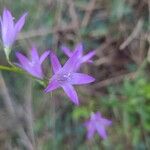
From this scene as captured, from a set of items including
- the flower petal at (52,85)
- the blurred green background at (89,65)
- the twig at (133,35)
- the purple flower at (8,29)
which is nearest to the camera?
the flower petal at (52,85)

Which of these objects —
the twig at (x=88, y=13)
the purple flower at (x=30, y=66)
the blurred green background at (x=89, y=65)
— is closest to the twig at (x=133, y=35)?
the blurred green background at (x=89, y=65)

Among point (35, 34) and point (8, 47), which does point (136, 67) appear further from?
point (8, 47)

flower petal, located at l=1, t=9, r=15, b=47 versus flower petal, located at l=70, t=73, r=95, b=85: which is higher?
flower petal, located at l=1, t=9, r=15, b=47

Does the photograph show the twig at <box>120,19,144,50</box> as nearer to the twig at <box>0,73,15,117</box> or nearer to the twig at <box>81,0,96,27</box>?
the twig at <box>81,0,96,27</box>

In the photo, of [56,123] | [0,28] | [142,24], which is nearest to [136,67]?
[142,24]

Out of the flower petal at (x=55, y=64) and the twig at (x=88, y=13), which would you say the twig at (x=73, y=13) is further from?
the flower petal at (x=55, y=64)

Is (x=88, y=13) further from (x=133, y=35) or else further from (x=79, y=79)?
(x=79, y=79)

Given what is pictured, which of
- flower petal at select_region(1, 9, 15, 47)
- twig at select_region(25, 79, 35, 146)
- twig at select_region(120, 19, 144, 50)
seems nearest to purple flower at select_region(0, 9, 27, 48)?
flower petal at select_region(1, 9, 15, 47)

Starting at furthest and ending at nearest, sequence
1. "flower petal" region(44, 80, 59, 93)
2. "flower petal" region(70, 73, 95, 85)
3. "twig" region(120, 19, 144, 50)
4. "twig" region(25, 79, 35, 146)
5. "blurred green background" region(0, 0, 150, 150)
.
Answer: "twig" region(120, 19, 144, 50)
"blurred green background" region(0, 0, 150, 150)
"twig" region(25, 79, 35, 146)
"flower petal" region(70, 73, 95, 85)
"flower petal" region(44, 80, 59, 93)
